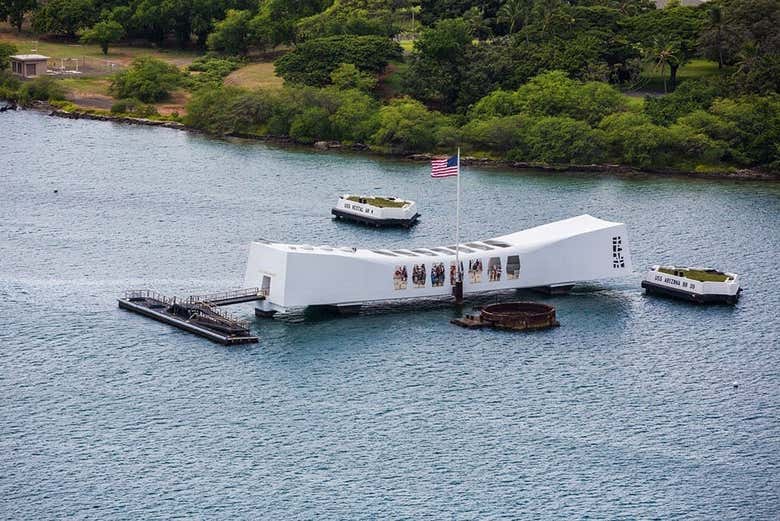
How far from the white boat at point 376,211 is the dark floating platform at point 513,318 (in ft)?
97.3

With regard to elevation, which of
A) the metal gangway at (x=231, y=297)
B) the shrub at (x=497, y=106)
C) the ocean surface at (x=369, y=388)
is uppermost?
the shrub at (x=497, y=106)

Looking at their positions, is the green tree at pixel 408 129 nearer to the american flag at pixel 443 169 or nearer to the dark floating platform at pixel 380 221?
the dark floating platform at pixel 380 221

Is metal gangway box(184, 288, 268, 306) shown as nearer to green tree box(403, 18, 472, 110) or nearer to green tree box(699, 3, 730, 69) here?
green tree box(403, 18, 472, 110)

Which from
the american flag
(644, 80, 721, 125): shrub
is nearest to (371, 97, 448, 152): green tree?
(644, 80, 721, 125): shrub

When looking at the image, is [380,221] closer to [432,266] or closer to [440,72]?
[432,266]

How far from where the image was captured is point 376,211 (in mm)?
149375

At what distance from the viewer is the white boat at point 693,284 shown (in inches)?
4953

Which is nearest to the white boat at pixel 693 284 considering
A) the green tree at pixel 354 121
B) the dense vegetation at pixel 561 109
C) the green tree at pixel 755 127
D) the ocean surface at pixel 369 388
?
the ocean surface at pixel 369 388

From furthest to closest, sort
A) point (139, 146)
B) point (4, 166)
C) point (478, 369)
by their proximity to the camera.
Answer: point (139, 146) → point (4, 166) → point (478, 369)

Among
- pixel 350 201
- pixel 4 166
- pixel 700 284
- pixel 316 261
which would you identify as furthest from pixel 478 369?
pixel 4 166

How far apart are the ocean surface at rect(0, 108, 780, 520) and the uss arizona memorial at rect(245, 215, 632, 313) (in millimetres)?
1568

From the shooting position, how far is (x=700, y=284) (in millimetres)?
125688

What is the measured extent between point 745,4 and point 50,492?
129 m

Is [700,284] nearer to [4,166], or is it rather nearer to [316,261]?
[316,261]
